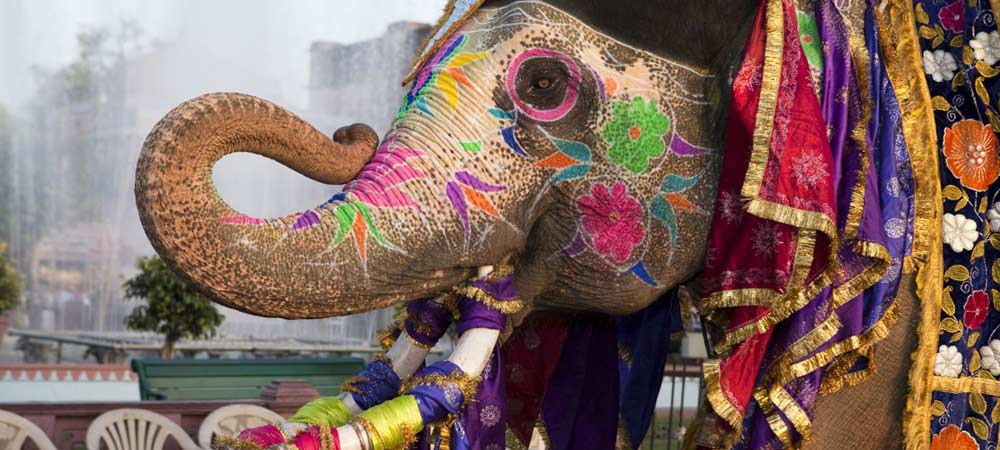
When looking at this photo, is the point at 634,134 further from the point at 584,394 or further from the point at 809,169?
the point at 584,394

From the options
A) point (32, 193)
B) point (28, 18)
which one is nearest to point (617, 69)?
point (32, 193)

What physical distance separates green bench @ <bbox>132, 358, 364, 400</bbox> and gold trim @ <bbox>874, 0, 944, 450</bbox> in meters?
4.67

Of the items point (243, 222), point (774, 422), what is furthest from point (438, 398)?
point (774, 422)

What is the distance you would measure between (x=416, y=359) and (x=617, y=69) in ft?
1.94

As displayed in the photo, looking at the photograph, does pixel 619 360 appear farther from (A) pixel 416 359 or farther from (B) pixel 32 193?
(B) pixel 32 193

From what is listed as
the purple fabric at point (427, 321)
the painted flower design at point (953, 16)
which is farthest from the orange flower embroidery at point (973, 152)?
the purple fabric at point (427, 321)

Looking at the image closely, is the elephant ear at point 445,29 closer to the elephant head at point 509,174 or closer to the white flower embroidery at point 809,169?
the elephant head at point 509,174

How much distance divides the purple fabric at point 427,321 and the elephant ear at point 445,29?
377mm

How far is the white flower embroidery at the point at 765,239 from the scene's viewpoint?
2.00 m

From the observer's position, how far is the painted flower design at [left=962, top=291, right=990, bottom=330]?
220 centimetres

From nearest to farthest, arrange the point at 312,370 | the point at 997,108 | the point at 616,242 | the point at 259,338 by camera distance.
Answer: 1. the point at 616,242
2. the point at 997,108
3. the point at 312,370
4. the point at 259,338

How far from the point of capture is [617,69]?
2.05m

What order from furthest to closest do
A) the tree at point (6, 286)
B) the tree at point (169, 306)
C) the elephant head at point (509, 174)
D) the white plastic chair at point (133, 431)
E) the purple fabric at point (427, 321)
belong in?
→ the tree at point (6, 286), the tree at point (169, 306), the white plastic chair at point (133, 431), the purple fabric at point (427, 321), the elephant head at point (509, 174)

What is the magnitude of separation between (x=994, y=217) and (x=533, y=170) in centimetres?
82
